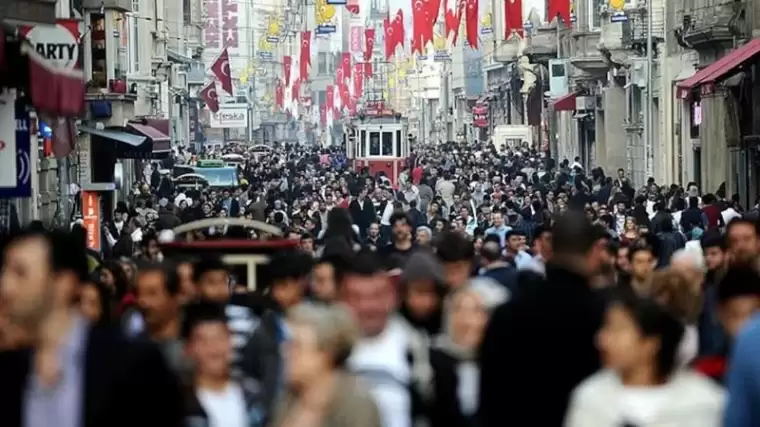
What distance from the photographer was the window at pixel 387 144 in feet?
225

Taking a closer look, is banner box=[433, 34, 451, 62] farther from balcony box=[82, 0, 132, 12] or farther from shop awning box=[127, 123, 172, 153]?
balcony box=[82, 0, 132, 12]

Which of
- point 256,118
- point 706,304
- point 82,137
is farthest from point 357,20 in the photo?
point 706,304

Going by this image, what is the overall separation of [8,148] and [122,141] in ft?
76.6

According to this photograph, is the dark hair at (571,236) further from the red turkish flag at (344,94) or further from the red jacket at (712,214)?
the red turkish flag at (344,94)

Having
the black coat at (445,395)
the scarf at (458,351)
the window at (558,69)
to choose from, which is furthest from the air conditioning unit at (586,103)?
the black coat at (445,395)

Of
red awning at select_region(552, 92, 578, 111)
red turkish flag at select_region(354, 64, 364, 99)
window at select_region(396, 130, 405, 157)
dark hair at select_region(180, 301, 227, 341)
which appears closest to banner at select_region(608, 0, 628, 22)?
red awning at select_region(552, 92, 578, 111)

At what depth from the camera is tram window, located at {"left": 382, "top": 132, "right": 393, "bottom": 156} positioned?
2702 inches

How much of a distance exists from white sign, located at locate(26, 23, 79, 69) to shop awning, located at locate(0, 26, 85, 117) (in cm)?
309

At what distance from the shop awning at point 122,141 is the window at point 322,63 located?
145834mm

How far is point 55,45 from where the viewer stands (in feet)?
72.1

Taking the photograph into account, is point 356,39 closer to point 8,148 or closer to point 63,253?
point 8,148

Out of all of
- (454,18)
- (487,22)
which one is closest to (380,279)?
(454,18)

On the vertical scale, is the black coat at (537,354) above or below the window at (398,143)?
below

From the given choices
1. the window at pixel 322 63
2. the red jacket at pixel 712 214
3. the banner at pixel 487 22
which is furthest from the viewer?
the window at pixel 322 63
